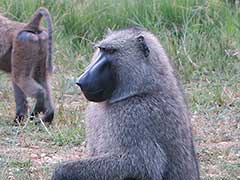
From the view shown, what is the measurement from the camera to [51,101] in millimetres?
6379

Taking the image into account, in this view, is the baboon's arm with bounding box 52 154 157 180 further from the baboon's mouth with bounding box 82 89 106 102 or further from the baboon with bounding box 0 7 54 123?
the baboon with bounding box 0 7 54 123

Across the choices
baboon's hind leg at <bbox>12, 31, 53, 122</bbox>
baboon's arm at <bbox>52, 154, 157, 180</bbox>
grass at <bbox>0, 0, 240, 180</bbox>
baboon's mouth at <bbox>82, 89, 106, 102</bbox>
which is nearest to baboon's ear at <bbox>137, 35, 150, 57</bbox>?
baboon's mouth at <bbox>82, 89, 106, 102</bbox>

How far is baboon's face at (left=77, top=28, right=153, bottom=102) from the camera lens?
3.89 meters

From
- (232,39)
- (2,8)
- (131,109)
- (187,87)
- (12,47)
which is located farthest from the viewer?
(2,8)

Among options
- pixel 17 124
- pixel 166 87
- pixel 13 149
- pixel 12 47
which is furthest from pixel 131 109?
pixel 12 47

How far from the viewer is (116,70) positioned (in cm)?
395

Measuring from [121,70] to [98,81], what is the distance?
0.12 m

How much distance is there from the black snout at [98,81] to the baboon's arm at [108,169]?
279mm

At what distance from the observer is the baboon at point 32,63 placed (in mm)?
6359

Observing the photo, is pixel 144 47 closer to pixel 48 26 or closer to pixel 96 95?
pixel 96 95

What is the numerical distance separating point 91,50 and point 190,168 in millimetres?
3801

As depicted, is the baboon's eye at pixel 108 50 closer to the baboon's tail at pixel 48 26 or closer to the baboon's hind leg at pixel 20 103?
the baboon's hind leg at pixel 20 103

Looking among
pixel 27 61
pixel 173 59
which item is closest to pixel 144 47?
pixel 27 61

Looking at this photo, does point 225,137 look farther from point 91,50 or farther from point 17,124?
point 91,50
